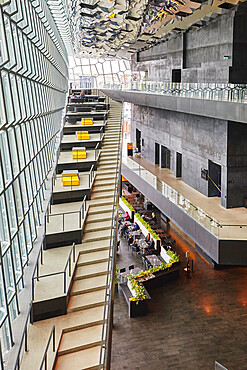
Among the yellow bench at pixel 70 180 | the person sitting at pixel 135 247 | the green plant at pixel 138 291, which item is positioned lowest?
the person sitting at pixel 135 247

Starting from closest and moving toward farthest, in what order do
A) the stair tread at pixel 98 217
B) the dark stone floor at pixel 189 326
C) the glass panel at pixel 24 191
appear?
1. the glass panel at pixel 24 191
2. the dark stone floor at pixel 189 326
3. the stair tread at pixel 98 217

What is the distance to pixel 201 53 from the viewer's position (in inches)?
1067

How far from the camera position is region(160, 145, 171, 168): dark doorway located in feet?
116

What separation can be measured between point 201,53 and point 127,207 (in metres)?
13.4

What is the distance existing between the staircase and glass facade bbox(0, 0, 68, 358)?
56.8 inches

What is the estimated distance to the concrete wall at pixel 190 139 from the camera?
23.8m

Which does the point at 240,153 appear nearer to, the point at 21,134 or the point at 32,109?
the point at 32,109

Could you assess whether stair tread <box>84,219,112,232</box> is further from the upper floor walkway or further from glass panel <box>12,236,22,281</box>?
the upper floor walkway

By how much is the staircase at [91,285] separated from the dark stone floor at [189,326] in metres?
4.77

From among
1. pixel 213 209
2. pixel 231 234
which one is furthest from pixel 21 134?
pixel 213 209

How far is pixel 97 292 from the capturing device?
1206 centimetres

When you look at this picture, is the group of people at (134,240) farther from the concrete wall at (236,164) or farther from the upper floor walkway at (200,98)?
the upper floor walkway at (200,98)

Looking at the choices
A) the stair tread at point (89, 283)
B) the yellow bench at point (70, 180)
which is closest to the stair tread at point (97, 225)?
the yellow bench at point (70, 180)

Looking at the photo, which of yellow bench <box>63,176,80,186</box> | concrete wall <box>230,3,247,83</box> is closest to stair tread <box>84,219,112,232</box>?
yellow bench <box>63,176,80,186</box>
